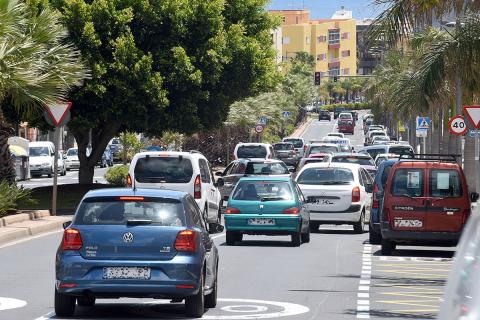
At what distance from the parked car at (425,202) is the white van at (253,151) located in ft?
94.8

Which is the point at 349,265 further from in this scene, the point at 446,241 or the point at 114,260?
the point at 114,260

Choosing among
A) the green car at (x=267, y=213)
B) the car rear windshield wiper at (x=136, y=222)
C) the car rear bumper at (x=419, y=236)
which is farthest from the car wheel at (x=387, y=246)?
the car rear windshield wiper at (x=136, y=222)

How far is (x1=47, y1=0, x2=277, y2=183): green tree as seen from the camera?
41.0 metres

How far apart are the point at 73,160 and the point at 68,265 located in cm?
7314

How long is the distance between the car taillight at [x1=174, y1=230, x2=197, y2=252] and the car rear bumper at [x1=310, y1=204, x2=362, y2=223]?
686 inches

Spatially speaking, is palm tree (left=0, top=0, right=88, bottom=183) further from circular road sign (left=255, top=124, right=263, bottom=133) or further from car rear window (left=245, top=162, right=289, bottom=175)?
circular road sign (left=255, top=124, right=263, bottom=133)

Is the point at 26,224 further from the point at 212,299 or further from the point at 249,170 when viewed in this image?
the point at 212,299

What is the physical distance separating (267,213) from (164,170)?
371cm

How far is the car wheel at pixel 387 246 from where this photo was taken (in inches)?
981

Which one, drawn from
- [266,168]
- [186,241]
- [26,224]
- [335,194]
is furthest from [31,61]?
[186,241]

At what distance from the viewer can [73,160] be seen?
283 feet

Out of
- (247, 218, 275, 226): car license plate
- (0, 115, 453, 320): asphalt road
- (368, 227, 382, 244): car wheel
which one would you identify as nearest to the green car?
(247, 218, 275, 226): car license plate

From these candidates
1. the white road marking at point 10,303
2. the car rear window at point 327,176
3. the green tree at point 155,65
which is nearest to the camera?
the white road marking at point 10,303

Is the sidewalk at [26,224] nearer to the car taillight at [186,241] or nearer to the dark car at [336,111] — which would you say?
the car taillight at [186,241]
